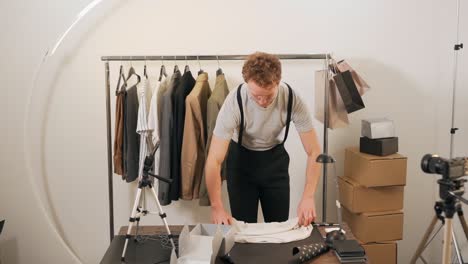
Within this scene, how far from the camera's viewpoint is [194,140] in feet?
9.45

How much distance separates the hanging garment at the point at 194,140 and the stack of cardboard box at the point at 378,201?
1.02 m

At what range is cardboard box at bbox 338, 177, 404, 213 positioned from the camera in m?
2.99

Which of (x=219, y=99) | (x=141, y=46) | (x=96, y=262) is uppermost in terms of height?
(x=141, y=46)

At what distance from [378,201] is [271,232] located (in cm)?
119

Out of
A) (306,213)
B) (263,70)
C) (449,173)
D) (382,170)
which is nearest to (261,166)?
(306,213)

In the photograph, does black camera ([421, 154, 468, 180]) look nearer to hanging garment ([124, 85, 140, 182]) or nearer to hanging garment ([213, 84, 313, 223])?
hanging garment ([213, 84, 313, 223])

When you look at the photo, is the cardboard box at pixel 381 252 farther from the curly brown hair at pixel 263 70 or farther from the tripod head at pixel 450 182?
the curly brown hair at pixel 263 70

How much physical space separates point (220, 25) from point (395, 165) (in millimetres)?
1508

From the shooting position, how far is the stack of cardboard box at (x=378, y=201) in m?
2.94

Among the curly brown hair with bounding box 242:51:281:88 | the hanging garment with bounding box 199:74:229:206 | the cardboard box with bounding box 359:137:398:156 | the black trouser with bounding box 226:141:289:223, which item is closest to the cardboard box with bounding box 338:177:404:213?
the cardboard box with bounding box 359:137:398:156

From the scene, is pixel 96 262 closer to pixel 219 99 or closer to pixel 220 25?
pixel 219 99

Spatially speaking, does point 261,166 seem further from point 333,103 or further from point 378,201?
point 378,201

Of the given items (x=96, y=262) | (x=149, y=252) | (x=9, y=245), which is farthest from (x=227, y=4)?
(x=9, y=245)

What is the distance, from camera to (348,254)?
6.15 ft
